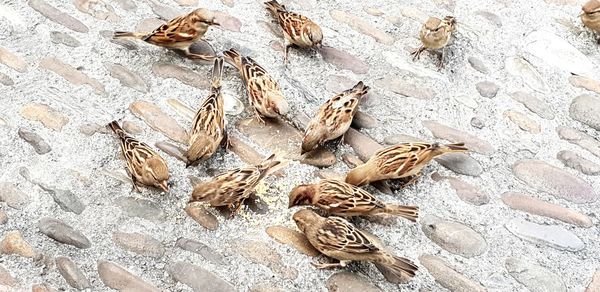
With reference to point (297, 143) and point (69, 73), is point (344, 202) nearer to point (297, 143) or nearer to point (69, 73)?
point (297, 143)

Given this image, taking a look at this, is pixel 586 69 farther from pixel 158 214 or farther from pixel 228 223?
pixel 158 214

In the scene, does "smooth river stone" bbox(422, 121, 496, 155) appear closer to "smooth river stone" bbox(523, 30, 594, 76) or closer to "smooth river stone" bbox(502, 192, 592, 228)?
"smooth river stone" bbox(502, 192, 592, 228)

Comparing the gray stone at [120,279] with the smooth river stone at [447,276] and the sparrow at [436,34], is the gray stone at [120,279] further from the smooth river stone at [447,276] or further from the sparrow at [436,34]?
the sparrow at [436,34]

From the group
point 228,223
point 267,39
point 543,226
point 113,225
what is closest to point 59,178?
point 113,225

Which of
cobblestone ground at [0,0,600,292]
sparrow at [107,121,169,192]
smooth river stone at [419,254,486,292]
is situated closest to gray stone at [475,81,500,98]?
cobblestone ground at [0,0,600,292]

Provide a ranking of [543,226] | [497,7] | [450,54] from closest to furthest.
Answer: [543,226]
[450,54]
[497,7]

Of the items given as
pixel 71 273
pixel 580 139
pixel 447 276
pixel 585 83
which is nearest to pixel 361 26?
pixel 585 83
